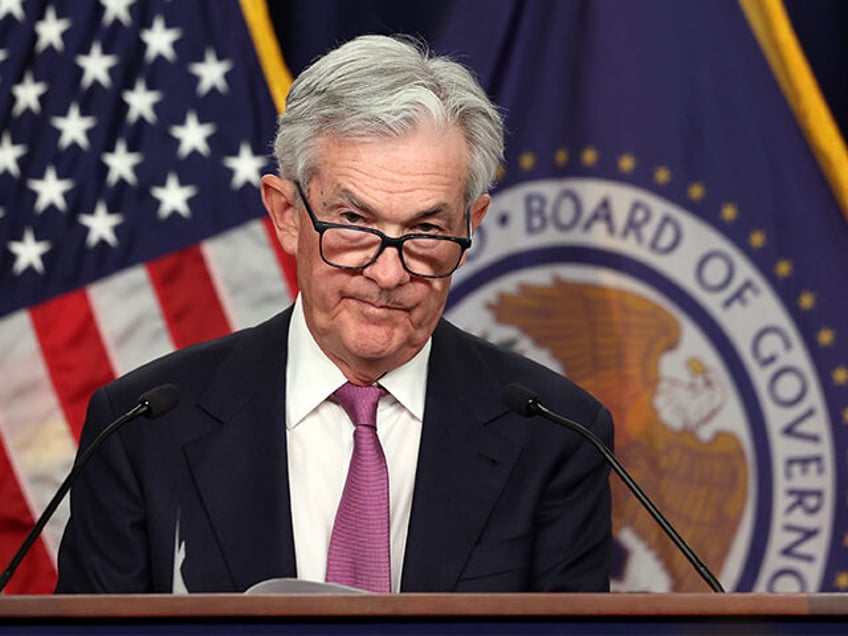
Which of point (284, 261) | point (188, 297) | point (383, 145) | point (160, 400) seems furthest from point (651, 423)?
point (160, 400)

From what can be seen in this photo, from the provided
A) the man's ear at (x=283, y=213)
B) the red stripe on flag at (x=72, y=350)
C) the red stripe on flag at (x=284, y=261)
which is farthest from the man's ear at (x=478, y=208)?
the red stripe on flag at (x=72, y=350)

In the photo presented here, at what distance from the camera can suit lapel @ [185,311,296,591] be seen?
6.06 feet

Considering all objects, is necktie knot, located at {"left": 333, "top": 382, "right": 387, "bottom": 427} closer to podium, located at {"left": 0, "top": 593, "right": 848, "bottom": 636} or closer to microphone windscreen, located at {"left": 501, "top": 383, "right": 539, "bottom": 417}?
microphone windscreen, located at {"left": 501, "top": 383, "right": 539, "bottom": 417}

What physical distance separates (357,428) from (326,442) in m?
0.06

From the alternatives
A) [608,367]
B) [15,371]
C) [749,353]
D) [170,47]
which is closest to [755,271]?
[749,353]

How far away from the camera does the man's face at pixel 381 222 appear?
1.85 meters

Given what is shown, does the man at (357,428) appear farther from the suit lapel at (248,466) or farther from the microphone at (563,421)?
the microphone at (563,421)

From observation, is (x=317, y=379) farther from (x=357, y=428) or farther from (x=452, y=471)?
(x=452, y=471)

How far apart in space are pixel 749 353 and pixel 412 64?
1.56m

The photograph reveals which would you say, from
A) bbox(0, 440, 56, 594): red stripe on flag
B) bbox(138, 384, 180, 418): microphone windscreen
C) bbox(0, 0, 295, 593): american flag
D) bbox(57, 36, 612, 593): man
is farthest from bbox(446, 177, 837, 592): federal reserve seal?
bbox(138, 384, 180, 418): microphone windscreen

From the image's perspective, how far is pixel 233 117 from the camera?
3.08 m

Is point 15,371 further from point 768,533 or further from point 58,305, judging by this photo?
point 768,533

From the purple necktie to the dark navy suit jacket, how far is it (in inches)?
1.7

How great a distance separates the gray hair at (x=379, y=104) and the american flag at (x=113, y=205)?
113 cm
